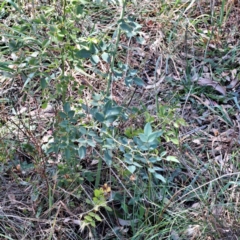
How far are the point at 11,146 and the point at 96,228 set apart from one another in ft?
1.89

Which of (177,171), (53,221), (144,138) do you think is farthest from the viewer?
(177,171)

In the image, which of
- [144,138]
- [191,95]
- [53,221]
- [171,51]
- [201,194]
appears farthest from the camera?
[171,51]

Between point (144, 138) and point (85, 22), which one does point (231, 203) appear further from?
point (85, 22)

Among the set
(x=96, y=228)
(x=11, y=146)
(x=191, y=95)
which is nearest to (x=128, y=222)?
(x=96, y=228)

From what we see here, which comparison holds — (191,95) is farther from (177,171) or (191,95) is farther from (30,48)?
(30,48)

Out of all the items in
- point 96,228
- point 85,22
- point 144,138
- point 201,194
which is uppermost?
point 144,138

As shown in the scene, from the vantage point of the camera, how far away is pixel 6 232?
2.08m

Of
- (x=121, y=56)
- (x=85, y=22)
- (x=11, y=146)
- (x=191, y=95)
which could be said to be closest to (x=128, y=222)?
(x=11, y=146)

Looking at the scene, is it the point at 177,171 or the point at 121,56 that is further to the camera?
the point at 121,56

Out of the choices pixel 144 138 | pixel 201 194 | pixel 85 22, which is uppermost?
pixel 144 138

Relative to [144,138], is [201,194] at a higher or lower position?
lower

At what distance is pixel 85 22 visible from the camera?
309cm

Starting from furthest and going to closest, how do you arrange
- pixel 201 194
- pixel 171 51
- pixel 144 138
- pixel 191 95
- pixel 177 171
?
pixel 171 51 < pixel 191 95 < pixel 177 171 < pixel 201 194 < pixel 144 138

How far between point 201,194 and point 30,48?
1.41 m
